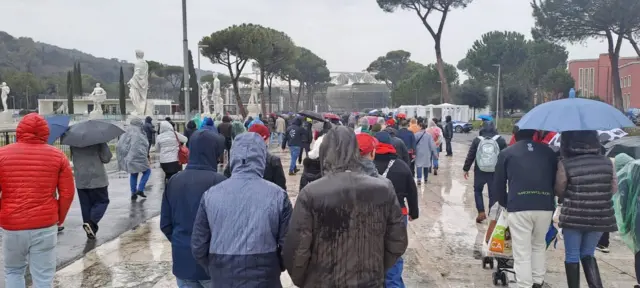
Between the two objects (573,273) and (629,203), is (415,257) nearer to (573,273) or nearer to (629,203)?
(573,273)

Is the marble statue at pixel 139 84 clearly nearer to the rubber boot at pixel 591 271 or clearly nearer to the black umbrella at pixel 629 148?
the black umbrella at pixel 629 148

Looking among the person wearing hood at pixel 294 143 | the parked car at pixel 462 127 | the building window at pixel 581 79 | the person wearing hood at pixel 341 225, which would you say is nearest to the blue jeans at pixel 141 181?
the person wearing hood at pixel 294 143

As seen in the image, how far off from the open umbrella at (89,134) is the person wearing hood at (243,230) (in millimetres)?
4625

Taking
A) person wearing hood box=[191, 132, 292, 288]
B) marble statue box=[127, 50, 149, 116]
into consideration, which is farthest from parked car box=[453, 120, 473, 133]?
person wearing hood box=[191, 132, 292, 288]

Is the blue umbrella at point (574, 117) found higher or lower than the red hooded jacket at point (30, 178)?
higher

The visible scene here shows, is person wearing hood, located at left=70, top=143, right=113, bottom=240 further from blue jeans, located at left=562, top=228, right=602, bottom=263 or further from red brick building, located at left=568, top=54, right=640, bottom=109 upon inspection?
red brick building, located at left=568, top=54, right=640, bottom=109

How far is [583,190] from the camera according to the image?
4418mm

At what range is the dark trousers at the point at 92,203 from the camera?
A: 23.3 ft

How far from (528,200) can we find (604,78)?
248 ft

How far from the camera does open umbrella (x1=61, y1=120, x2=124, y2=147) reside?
6922 millimetres

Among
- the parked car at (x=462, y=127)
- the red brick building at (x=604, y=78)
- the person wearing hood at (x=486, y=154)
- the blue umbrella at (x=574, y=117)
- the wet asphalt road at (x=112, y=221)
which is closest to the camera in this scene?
the blue umbrella at (x=574, y=117)

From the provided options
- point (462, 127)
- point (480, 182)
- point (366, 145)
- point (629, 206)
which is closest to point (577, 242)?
point (629, 206)

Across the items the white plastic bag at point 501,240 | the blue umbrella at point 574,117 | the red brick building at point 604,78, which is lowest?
the white plastic bag at point 501,240

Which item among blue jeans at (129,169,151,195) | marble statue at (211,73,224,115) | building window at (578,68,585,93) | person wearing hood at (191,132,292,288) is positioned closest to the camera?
person wearing hood at (191,132,292,288)
